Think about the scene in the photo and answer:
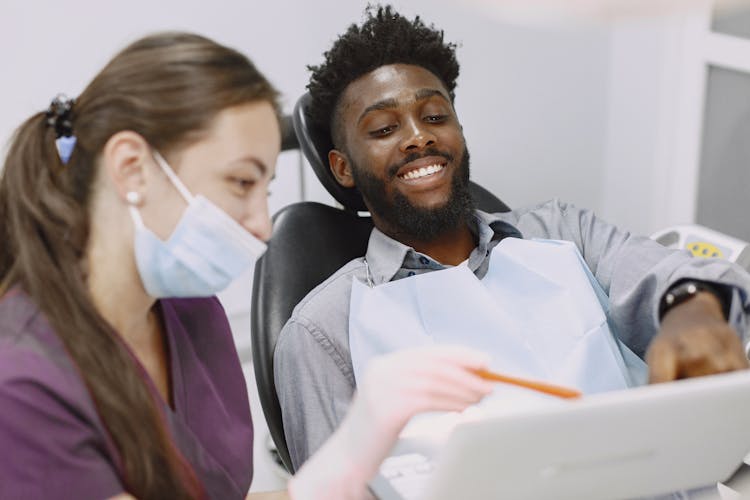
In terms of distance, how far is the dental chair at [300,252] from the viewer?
1.49 m

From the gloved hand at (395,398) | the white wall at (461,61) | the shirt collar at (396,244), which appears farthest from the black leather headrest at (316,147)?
the gloved hand at (395,398)

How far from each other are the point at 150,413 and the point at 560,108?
1.91 metres

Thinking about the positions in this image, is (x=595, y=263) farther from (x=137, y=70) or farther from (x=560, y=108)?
(x=560, y=108)

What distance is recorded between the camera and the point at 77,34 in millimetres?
2158

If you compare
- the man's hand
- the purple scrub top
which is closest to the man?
the man's hand

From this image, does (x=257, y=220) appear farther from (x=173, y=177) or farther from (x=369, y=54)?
(x=369, y=54)

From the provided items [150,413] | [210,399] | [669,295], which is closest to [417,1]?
[669,295]

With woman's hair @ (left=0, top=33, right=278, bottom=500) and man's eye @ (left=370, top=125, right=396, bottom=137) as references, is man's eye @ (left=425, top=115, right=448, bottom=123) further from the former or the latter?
woman's hair @ (left=0, top=33, right=278, bottom=500)

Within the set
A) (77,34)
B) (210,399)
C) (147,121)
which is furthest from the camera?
(77,34)

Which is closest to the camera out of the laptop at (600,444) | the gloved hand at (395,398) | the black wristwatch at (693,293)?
the laptop at (600,444)

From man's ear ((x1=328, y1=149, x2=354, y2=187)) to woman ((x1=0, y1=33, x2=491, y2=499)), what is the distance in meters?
0.59

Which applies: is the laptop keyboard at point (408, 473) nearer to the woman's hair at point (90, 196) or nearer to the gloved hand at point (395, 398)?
the gloved hand at point (395, 398)

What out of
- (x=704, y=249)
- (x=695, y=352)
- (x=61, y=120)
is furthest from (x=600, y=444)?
(x=704, y=249)

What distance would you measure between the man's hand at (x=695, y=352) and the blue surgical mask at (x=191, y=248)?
0.50 meters
